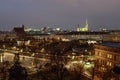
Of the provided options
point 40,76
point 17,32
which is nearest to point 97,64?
point 40,76

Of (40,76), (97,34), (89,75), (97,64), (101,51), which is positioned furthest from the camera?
(97,34)

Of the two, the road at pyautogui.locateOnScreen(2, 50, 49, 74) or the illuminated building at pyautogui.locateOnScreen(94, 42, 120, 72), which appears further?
the illuminated building at pyautogui.locateOnScreen(94, 42, 120, 72)

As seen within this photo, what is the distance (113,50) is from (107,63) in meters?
1.37

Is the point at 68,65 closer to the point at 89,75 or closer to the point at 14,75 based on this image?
the point at 89,75

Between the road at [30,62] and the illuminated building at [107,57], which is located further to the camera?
the illuminated building at [107,57]

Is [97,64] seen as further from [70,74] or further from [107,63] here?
[70,74]

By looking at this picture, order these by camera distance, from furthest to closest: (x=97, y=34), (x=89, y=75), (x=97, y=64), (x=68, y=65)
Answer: (x=97, y=34), (x=97, y=64), (x=68, y=65), (x=89, y=75)

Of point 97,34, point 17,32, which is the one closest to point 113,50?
point 97,34

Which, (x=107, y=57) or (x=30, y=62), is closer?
(x=107, y=57)

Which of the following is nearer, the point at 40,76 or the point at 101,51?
the point at 40,76

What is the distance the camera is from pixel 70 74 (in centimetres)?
2859

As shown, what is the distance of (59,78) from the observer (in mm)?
25281

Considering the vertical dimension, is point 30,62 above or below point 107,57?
below

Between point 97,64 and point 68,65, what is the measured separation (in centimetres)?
381
